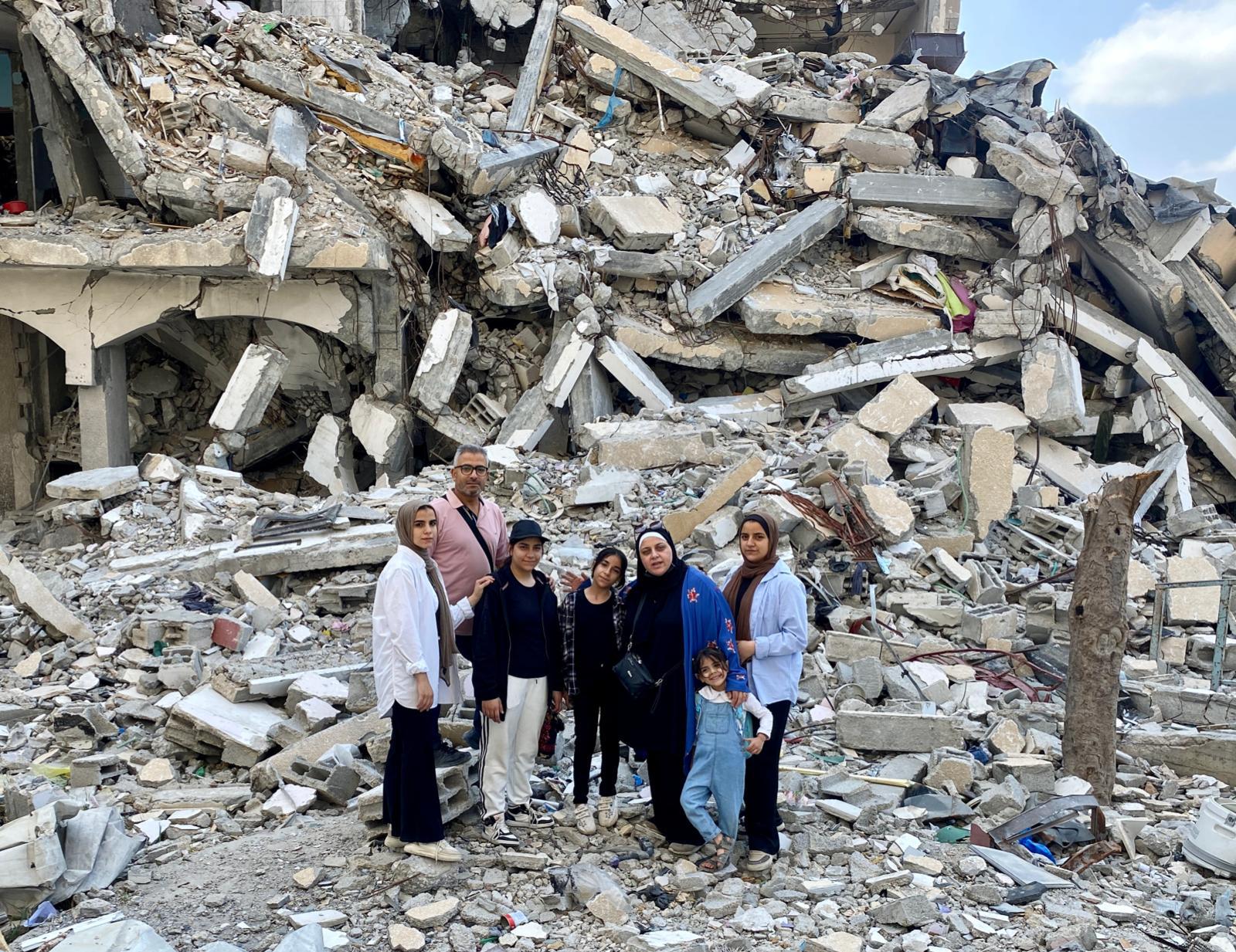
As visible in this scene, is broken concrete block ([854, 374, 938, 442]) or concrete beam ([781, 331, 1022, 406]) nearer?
broken concrete block ([854, 374, 938, 442])

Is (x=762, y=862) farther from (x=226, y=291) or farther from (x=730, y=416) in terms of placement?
(x=226, y=291)

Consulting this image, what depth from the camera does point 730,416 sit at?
1109 centimetres

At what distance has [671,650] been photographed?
416 cm

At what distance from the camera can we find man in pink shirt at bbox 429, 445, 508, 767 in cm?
455

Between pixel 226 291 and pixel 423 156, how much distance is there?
2562 mm

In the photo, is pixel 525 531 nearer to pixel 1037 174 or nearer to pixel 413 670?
pixel 413 670

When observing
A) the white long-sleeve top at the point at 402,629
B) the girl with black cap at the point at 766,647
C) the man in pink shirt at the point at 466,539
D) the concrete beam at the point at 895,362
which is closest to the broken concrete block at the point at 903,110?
the concrete beam at the point at 895,362

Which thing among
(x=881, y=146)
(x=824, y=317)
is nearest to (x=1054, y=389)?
(x=824, y=317)

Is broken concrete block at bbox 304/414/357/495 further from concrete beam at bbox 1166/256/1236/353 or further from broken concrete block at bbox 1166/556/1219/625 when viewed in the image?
concrete beam at bbox 1166/256/1236/353

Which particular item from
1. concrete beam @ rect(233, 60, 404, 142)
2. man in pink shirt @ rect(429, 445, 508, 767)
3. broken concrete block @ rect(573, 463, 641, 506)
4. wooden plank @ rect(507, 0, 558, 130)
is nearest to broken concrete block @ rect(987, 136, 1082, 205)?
wooden plank @ rect(507, 0, 558, 130)

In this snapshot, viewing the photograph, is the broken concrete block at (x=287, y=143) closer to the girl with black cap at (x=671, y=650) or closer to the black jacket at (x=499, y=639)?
the black jacket at (x=499, y=639)

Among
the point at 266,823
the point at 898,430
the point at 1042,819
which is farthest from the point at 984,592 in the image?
the point at 266,823

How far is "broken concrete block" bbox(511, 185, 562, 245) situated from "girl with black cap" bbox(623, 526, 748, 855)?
26.0 feet

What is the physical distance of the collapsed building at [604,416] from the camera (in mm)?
4512
